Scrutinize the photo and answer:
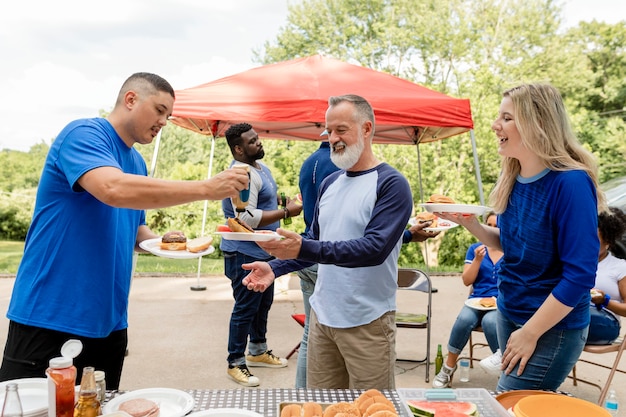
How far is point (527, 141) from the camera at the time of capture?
1944mm

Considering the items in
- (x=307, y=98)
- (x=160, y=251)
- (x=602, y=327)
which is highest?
(x=307, y=98)

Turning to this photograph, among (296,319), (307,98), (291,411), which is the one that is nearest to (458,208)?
(291,411)

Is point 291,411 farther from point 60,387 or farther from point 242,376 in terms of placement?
point 242,376

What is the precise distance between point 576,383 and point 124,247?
Answer: 4.02m

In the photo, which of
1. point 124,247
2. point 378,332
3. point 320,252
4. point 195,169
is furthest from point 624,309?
point 195,169

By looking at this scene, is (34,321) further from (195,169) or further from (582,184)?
(195,169)

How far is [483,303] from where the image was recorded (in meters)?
4.38

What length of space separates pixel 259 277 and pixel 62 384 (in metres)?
1.06

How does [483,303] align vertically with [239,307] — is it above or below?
above

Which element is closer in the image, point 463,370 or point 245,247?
point 245,247

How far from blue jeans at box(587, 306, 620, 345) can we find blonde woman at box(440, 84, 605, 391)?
6.61 ft

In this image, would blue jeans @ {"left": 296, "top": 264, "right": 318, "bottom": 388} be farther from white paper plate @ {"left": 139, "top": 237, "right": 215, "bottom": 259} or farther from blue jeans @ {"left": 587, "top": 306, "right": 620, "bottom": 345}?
blue jeans @ {"left": 587, "top": 306, "right": 620, "bottom": 345}

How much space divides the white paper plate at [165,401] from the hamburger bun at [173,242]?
1002mm

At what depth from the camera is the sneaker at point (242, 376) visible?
14.1 feet
